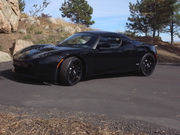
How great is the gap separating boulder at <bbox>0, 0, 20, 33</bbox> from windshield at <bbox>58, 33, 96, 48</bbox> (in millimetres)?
8377

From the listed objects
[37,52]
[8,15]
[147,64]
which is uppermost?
[8,15]

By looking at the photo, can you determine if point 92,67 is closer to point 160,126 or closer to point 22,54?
point 22,54

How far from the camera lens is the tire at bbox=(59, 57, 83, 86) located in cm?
549

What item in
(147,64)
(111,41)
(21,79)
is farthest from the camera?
(147,64)

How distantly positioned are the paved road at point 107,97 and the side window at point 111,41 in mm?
926

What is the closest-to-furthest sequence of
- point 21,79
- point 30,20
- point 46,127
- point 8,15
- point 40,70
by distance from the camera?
point 46,127 < point 40,70 < point 21,79 < point 8,15 < point 30,20

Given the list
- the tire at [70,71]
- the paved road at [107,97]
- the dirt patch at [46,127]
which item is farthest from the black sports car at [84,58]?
the dirt patch at [46,127]

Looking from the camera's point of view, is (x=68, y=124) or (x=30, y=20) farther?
(x=30, y=20)

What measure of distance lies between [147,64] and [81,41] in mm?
2331

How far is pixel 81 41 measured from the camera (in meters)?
6.41

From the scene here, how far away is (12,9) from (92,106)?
42.1ft

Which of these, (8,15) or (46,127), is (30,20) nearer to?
(8,15)

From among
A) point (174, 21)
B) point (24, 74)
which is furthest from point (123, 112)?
point (174, 21)

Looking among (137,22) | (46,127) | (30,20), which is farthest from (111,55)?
(137,22)
